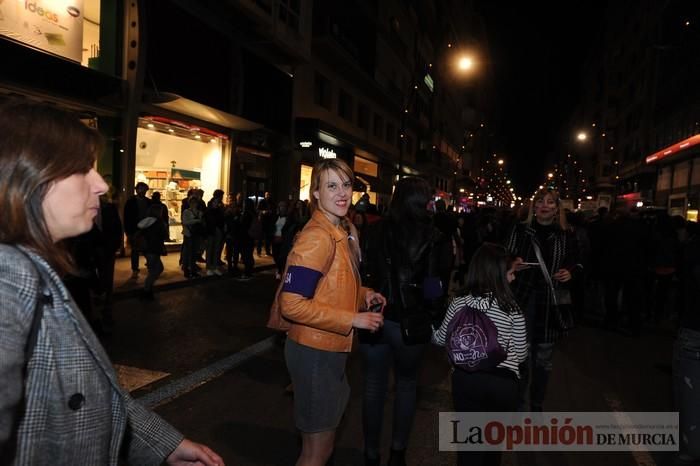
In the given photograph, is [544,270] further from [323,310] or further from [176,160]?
[176,160]

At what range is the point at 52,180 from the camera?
125 cm

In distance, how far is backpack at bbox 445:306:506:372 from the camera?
3.03 metres

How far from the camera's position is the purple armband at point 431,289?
329 cm

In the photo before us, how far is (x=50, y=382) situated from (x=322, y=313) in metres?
1.31

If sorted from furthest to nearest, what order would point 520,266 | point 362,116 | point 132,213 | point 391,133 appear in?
point 391,133 → point 362,116 → point 132,213 → point 520,266

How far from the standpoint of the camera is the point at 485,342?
9.95 ft

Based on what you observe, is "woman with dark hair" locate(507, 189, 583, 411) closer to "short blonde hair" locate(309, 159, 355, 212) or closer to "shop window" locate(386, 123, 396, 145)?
"short blonde hair" locate(309, 159, 355, 212)

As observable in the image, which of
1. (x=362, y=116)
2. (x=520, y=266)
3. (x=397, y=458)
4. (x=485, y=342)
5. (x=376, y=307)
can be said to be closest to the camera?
(x=376, y=307)

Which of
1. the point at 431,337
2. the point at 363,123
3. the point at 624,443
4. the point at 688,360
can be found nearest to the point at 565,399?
the point at 624,443

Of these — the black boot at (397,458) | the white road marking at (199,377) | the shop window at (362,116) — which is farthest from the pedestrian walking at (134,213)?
the shop window at (362,116)

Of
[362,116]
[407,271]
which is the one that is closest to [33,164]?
[407,271]

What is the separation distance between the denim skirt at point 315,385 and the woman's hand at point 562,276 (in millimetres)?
2845

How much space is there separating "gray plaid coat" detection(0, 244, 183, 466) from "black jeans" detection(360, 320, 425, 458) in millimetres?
2233

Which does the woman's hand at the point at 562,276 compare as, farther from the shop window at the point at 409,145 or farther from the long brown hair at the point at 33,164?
the shop window at the point at 409,145
